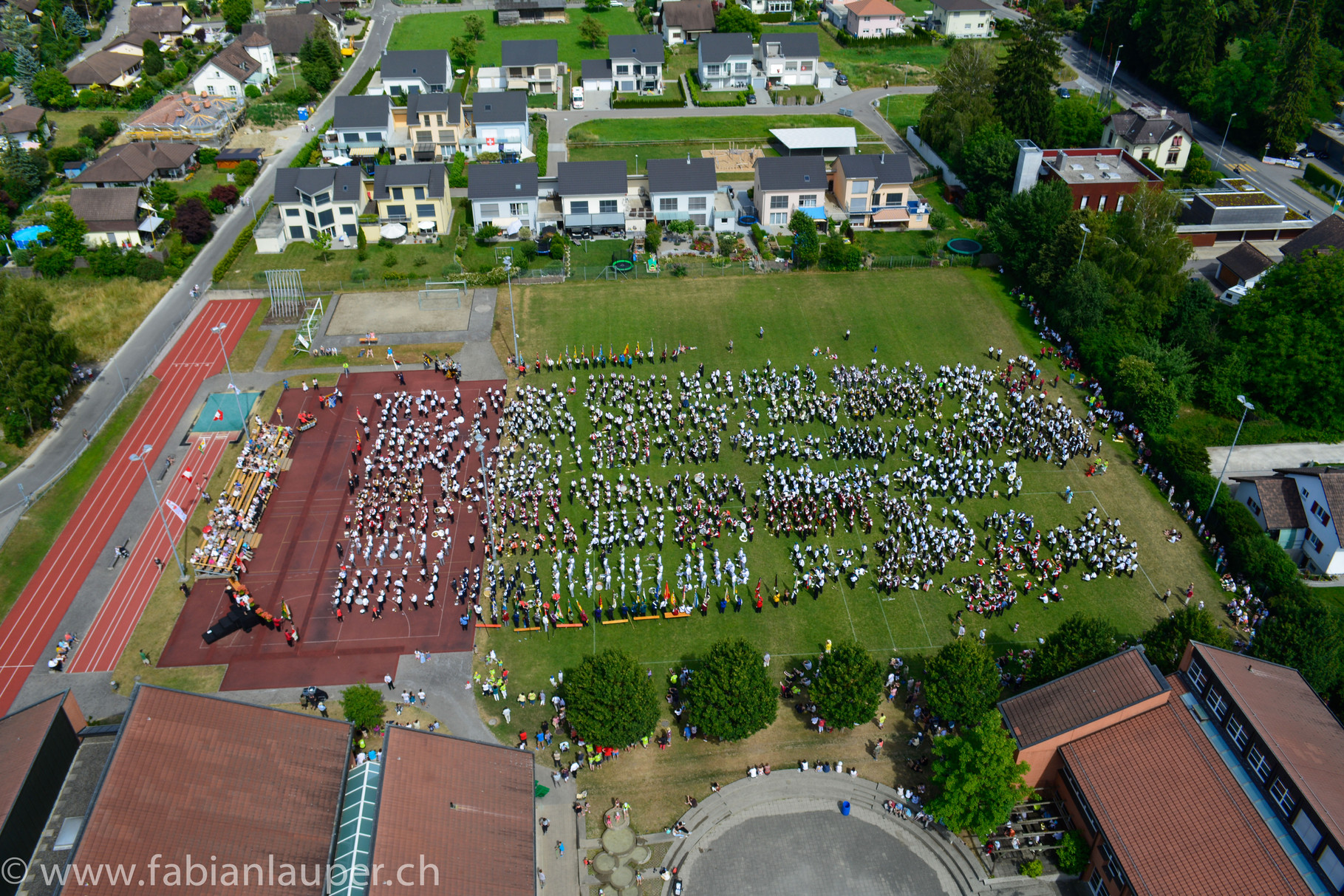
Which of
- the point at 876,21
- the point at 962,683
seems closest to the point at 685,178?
the point at 962,683

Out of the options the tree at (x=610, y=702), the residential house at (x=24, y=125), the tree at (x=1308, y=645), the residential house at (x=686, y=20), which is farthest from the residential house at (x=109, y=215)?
the tree at (x=1308, y=645)

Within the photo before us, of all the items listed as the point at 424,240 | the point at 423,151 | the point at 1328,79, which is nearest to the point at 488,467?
the point at 424,240

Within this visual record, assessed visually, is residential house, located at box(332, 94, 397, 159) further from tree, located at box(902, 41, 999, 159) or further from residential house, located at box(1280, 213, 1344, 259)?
residential house, located at box(1280, 213, 1344, 259)

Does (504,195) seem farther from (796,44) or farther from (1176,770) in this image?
(1176,770)

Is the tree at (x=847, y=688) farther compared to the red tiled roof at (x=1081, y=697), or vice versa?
the tree at (x=847, y=688)

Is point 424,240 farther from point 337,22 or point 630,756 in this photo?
point 337,22

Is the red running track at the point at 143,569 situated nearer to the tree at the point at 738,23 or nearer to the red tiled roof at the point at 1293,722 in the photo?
the red tiled roof at the point at 1293,722
